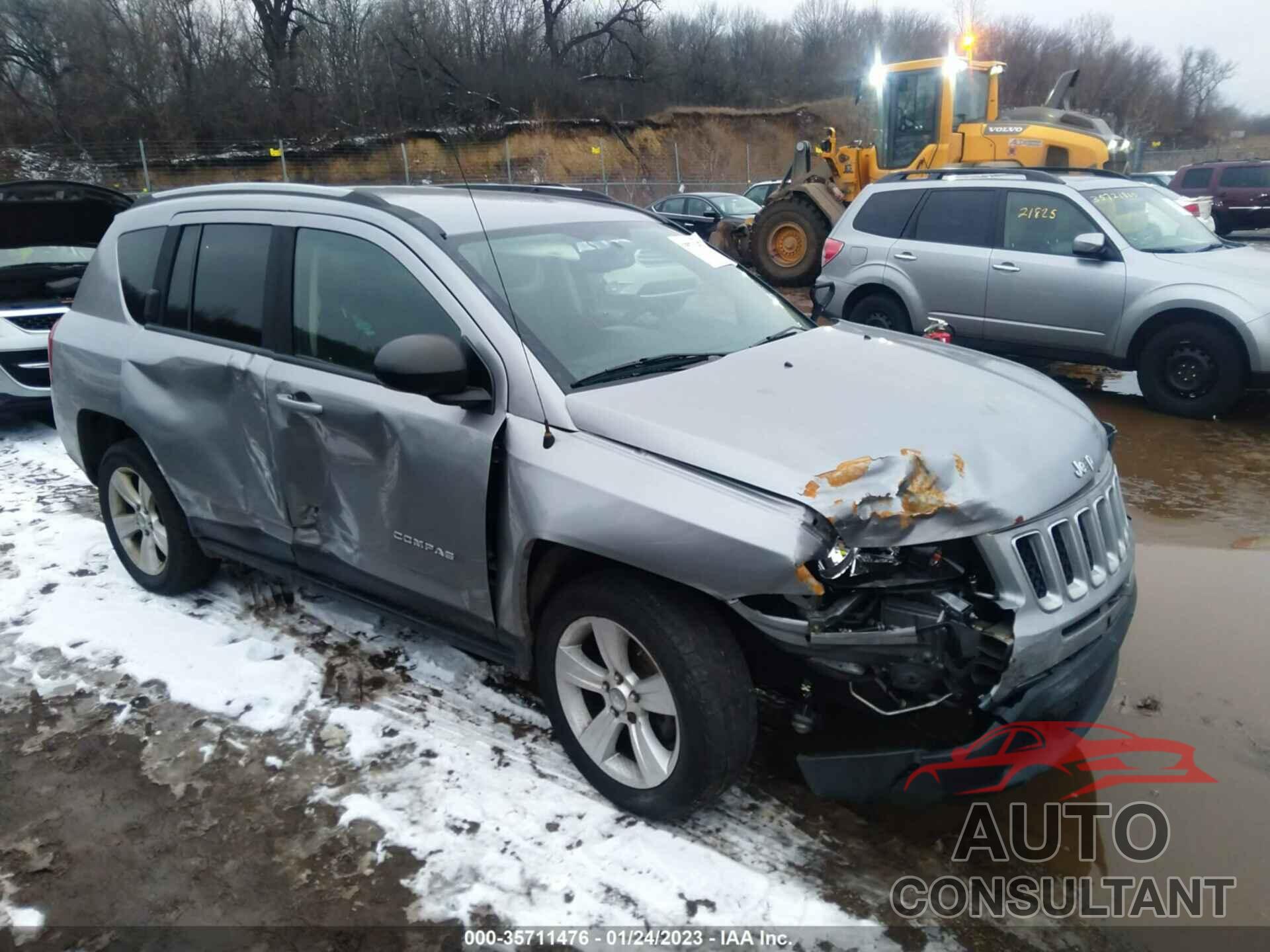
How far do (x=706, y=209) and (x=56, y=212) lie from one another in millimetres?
12514

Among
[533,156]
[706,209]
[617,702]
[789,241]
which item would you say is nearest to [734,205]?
[706,209]

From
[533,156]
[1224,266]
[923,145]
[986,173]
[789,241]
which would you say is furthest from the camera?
[533,156]

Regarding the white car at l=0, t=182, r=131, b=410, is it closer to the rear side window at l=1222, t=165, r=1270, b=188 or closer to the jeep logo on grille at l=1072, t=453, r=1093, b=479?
the jeep logo on grille at l=1072, t=453, r=1093, b=479

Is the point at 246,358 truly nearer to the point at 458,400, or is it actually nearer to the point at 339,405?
the point at 339,405

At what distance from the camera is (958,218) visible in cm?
819

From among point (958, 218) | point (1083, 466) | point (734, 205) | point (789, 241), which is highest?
point (734, 205)

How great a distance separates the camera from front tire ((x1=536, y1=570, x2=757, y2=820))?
8.22 feet

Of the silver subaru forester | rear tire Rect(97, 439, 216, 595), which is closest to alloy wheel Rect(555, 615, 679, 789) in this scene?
rear tire Rect(97, 439, 216, 595)

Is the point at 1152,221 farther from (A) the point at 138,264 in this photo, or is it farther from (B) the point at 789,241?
(A) the point at 138,264

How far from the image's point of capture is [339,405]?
323 centimetres

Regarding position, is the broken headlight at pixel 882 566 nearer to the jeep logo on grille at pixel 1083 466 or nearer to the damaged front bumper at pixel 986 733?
the damaged front bumper at pixel 986 733

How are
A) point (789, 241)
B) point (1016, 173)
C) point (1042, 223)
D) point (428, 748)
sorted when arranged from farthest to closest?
point (789, 241), point (1016, 173), point (1042, 223), point (428, 748)

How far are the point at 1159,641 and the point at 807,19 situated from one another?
6149 centimetres

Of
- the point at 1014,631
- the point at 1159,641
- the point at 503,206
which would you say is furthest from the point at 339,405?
the point at 1159,641
